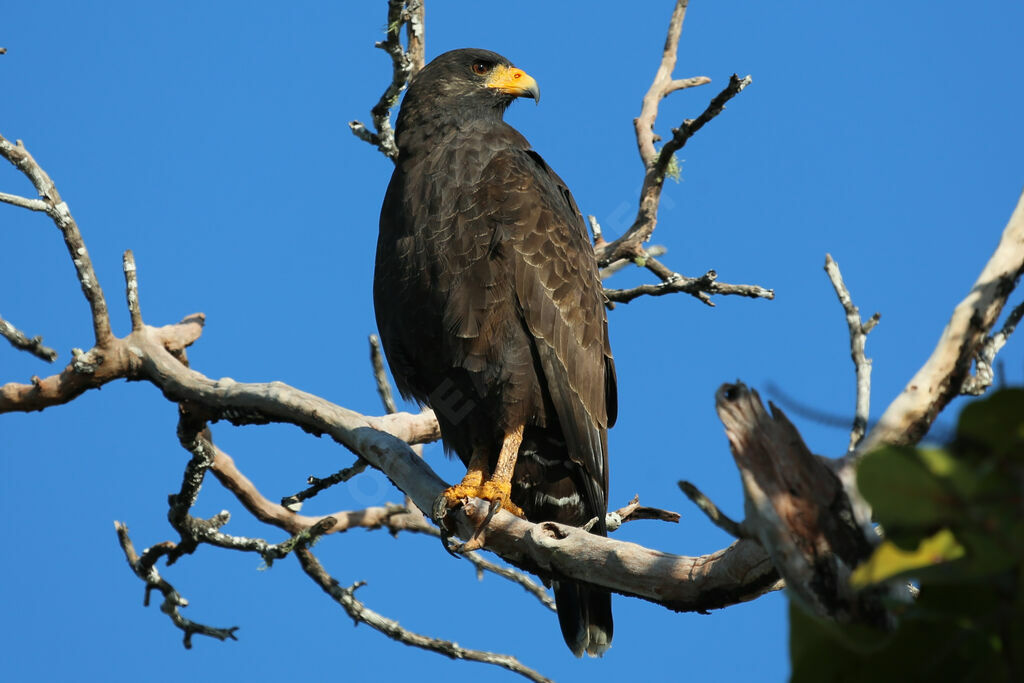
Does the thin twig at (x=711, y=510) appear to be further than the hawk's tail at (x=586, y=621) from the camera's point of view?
No

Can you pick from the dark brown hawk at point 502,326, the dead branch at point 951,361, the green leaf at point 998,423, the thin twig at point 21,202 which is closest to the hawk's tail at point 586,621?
the dark brown hawk at point 502,326

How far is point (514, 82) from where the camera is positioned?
18.6 feet

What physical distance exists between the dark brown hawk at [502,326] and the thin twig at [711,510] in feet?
7.39

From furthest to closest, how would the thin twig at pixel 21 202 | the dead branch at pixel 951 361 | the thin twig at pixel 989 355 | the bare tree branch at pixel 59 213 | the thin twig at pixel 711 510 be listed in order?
the bare tree branch at pixel 59 213 → the thin twig at pixel 21 202 → the thin twig at pixel 989 355 → the dead branch at pixel 951 361 → the thin twig at pixel 711 510

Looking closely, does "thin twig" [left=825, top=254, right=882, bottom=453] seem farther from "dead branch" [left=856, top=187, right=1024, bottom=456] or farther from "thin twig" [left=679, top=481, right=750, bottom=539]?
"thin twig" [left=679, top=481, right=750, bottom=539]

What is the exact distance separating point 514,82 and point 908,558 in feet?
16.0

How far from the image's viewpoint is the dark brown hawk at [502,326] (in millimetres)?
4527

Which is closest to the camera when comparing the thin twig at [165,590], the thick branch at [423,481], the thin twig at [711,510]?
the thin twig at [711,510]

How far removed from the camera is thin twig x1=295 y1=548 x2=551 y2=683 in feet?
18.0

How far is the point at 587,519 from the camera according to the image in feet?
16.1

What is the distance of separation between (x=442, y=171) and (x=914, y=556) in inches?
151

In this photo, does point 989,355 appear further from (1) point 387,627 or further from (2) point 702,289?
(1) point 387,627

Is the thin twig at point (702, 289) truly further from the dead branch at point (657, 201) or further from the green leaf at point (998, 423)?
the green leaf at point (998, 423)

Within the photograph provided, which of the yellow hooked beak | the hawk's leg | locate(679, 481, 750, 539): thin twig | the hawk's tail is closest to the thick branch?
the hawk's leg
